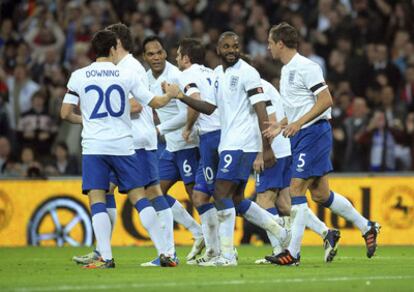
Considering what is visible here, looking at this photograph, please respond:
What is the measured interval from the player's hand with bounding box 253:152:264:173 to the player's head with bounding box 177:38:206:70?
162cm

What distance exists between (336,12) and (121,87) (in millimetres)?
11302

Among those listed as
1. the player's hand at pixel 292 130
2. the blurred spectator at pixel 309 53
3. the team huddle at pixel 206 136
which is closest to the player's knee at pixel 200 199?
the team huddle at pixel 206 136

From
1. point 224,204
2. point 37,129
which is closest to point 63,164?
point 37,129

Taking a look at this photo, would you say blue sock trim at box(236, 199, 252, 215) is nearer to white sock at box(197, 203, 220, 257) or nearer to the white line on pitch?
white sock at box(197, 203, 220, 257)

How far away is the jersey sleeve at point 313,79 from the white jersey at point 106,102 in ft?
5.45

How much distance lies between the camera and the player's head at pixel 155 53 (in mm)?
13586

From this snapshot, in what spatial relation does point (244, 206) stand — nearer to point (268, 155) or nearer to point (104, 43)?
point (268, 155)

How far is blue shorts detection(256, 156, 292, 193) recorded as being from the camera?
14172 mm

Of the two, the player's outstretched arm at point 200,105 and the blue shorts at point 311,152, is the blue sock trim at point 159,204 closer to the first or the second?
the player's outstretched arm at point 200,105

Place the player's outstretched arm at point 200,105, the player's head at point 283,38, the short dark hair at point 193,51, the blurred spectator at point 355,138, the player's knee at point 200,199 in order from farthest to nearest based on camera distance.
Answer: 1. the blurred spectator at point 355,138
2. the short dark hair at point 193,51
3. the player's knee at point 200,199
4. the player's head at point 283,38
5. the player's outstretched arm at point 200,105

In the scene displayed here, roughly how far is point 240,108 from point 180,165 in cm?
185

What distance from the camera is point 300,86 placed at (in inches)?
494

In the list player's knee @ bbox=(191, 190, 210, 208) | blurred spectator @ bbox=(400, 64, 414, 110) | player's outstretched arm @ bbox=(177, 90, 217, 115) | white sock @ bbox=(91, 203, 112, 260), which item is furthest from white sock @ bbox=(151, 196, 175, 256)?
blurred spectator @ bbox=(400, 64, 414, 110)

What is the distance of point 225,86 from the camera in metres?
12.4
